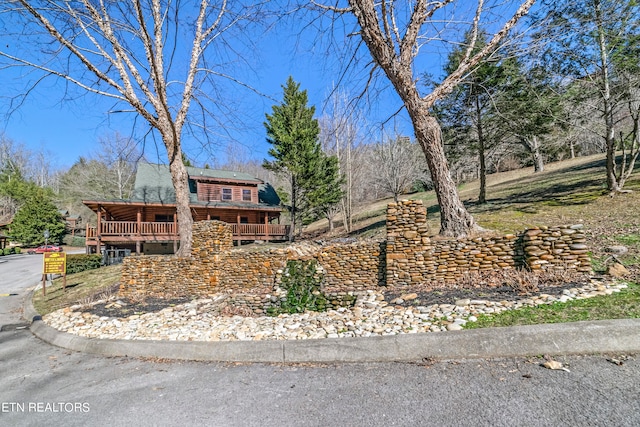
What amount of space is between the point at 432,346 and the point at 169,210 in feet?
67.8

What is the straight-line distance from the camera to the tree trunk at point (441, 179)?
22.5 ft

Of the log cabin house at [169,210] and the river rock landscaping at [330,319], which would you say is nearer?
the river rock landscaping at [330,319]

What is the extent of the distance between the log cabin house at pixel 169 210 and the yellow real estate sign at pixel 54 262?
29.4 ft

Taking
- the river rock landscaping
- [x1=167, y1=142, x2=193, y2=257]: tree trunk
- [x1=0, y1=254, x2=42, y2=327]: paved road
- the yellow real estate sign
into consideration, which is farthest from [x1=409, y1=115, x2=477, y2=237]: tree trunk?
the yellow real estate sign

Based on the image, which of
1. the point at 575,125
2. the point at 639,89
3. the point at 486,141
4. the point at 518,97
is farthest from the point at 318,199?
the point at 639,89

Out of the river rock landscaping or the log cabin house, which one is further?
the log cabin house

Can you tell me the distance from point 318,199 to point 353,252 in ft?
46.7

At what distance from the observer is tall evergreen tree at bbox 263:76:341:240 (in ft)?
67.5

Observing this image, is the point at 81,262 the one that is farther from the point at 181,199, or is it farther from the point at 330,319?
the point at 330,319

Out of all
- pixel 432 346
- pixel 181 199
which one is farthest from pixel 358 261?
pixel 181 199

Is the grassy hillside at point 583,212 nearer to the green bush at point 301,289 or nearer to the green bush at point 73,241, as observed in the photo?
the green bush at point 301,289

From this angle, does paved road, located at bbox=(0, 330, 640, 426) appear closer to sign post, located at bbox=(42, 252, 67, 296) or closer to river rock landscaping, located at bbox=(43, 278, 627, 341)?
river rock landscaping, located at bbox=(43, 278, 627, 341)

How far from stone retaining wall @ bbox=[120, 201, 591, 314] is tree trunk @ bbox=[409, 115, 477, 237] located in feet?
2.05

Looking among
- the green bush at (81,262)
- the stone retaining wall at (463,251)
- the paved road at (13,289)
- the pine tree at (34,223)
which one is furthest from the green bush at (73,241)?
the stone retaining wall at (463,251)
